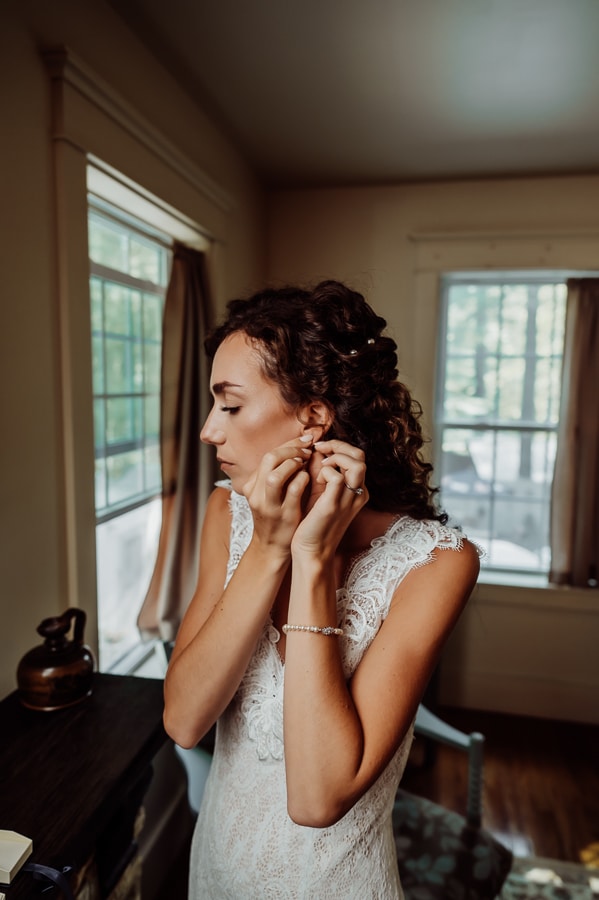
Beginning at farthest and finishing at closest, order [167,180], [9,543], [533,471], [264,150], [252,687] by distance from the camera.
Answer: [533,471] → [264,150] → [167,180] → [9,543] → [252,687]

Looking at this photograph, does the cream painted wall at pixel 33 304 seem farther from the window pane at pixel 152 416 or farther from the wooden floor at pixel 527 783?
the wooden floor at pixel 527 783

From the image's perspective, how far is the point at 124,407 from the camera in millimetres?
2244

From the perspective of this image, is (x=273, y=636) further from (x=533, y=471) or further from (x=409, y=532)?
(x=533, y=471)

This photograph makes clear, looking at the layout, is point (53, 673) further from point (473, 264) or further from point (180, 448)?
point (473, 264)

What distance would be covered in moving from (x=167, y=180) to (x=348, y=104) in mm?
816

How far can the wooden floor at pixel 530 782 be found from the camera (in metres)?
2.51

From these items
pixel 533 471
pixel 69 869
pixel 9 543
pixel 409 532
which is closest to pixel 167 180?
pixel 9 543

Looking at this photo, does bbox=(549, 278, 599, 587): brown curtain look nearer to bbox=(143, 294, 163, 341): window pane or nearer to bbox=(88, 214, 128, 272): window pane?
bbox=(143, 294, 163, 341): window pane

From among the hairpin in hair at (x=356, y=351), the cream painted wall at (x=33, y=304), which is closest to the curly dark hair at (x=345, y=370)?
the hairpin in hair at (x=356, y=351)

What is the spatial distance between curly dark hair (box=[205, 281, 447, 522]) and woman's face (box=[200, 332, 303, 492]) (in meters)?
0.02

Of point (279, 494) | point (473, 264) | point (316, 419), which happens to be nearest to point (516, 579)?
point (473, 264)

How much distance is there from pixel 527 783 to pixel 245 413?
274 centimetres

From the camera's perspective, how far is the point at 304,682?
2.80ft

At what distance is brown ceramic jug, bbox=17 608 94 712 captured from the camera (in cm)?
125
